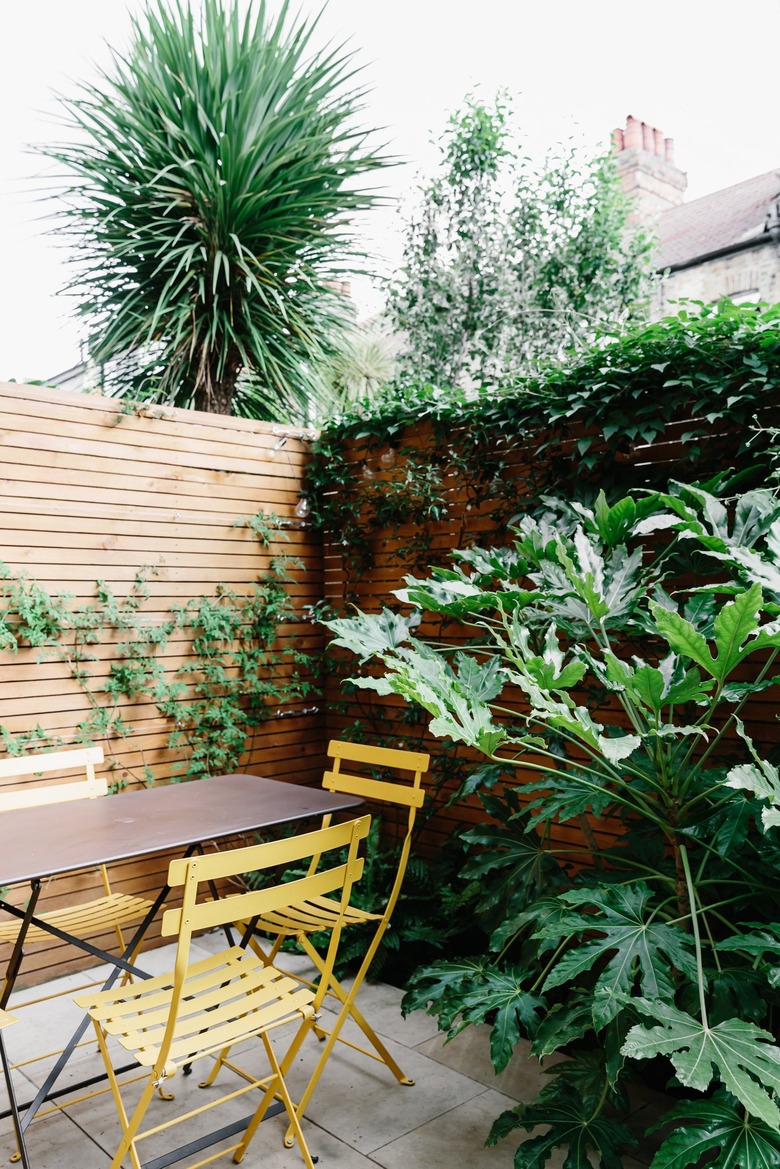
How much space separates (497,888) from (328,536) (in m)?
2.55

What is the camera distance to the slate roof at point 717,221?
10.8 metres

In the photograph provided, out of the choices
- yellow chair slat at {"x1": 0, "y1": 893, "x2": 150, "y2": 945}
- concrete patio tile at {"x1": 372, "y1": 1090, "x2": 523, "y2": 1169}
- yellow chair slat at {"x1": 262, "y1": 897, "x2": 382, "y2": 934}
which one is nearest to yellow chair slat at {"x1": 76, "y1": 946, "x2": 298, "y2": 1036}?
yellow chair slat at {"x1": 262, "y1": 897, "x2": 382, "y2": 934}

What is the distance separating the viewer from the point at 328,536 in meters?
4.65

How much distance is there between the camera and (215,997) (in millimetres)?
2008

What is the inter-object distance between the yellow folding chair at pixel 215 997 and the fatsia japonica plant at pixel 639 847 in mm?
429

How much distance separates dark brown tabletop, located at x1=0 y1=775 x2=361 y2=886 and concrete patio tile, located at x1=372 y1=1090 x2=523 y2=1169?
956 mm

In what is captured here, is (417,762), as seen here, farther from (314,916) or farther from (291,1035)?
(291,1035)

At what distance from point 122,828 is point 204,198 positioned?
3.71 m

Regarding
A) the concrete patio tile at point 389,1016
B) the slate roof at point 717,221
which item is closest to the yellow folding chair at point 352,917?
the concrete patio tile at point 389,1016

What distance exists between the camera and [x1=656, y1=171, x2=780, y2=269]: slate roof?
1080cm

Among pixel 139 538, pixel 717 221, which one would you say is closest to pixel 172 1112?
pixel 139 538

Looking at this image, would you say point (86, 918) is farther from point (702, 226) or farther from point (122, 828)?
point (702, 226)

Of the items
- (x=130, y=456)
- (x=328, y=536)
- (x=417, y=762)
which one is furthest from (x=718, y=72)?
(x=417, y=762)

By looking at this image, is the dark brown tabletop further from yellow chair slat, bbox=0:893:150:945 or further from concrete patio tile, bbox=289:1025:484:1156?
concrete patio tile, bbox=289:1025:484:1156
